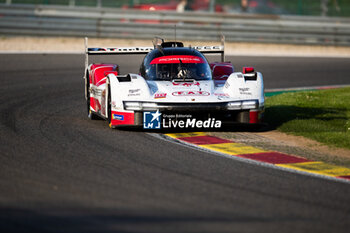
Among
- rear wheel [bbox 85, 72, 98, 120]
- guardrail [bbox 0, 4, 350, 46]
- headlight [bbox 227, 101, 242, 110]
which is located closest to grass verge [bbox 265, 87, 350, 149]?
headlight [bbox 227, 101, 242, 110]

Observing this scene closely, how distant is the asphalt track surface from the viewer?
5371 mm

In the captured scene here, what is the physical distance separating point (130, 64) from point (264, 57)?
4890 mm

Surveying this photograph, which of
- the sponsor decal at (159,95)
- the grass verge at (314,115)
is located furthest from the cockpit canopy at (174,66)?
the grass verge at (314,115)

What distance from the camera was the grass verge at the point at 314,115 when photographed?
32.4ft

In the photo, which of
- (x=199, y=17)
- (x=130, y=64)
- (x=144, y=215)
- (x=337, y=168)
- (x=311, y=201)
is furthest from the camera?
(x=199, y=17)

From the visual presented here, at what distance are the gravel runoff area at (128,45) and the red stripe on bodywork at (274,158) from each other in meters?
13.6

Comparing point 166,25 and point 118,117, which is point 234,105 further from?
point 166,25

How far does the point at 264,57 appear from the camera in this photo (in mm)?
22078

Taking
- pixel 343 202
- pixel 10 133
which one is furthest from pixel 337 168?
pixel 10 133

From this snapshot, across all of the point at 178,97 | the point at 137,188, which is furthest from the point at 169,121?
the point at 137,188

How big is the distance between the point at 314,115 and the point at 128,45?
1225 cm

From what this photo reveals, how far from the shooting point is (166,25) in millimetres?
23031

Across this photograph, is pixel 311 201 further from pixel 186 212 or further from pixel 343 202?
pixel 186 212

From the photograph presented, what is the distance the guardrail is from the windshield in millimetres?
11737
